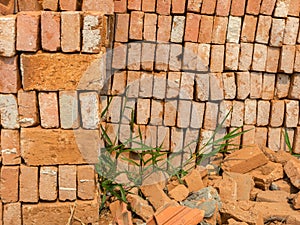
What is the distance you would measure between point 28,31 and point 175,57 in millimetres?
1771

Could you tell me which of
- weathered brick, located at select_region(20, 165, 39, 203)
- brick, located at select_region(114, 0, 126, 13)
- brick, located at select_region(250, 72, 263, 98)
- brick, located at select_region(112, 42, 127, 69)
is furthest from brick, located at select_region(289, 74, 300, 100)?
weathered brick, located at select_region(20, 165, 39, 203)

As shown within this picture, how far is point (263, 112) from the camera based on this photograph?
16.7 ft

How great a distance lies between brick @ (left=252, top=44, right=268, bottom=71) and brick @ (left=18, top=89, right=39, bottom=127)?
2.47 meters

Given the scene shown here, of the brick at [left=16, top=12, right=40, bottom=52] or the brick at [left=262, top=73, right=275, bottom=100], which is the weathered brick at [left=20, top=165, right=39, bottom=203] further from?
the brick at [left=262, top=73, right=275, bottom=100]

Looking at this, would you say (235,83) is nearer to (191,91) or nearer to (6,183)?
(191,91)

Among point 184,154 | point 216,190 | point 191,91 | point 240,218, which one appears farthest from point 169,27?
point 240,218

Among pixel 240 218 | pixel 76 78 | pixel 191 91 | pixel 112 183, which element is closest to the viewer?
pixel 76 78

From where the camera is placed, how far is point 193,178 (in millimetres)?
4582

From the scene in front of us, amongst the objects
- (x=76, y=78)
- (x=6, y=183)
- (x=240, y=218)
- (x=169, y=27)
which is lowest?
(x=240, y=218)

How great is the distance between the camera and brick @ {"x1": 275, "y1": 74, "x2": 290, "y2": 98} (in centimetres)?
509

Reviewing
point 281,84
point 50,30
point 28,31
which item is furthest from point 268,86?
point 28,31

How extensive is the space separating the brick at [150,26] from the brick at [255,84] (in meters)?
1.19

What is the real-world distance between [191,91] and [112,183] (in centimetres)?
127

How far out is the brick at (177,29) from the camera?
4637mm
